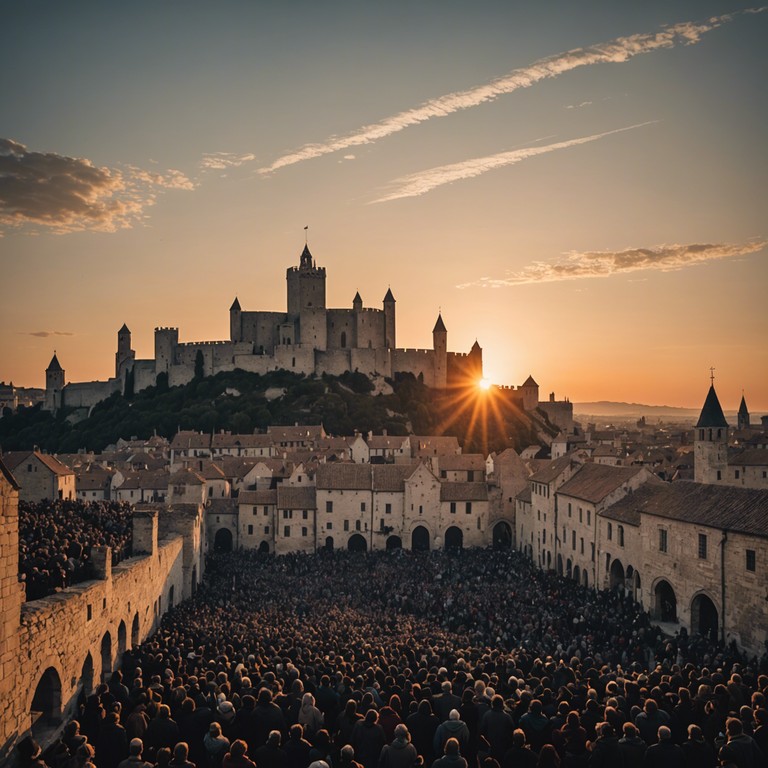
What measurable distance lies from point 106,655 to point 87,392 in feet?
392

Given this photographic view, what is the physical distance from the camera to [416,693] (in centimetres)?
1430

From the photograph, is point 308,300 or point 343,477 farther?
point 308,300

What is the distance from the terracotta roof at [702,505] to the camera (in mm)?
27062

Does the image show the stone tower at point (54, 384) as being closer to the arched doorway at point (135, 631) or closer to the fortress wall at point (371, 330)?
the fortress wall at point (371, 330)

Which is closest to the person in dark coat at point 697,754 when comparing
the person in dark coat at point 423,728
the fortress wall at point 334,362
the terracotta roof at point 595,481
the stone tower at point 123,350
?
the person in dark coat at point 423,728

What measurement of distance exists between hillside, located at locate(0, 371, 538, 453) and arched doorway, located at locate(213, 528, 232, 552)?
145 ft

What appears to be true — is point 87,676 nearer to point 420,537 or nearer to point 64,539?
point 64,539

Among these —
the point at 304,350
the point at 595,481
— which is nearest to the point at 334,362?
the point at 304,350

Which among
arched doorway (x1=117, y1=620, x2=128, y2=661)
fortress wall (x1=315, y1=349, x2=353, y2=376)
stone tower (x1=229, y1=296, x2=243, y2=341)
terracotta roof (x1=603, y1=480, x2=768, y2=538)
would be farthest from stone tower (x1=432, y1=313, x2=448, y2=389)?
arched doorway (x1=117, y1=620, x2=128, y2=661)

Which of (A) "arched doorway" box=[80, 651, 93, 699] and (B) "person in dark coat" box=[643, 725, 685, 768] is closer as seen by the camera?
(B) "person in dark coat" box=[643, 725, 685, 768]

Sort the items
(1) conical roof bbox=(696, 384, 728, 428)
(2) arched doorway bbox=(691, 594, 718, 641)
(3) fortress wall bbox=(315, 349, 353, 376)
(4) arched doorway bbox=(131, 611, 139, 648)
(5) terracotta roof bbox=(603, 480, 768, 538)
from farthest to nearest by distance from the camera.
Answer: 1. (3) fortress wall bbox=(315, 349, 353, 376)
2. (1) conical roof bbox=(696, 384, 728, 428)
3. (2) arched doorway bbox=(691, 594, 718, 641)
4. (5) terracotta roof bbox=(603, 480, 768, 538)
5. (4) arched doorway bbox=(131, 611, 139, 648)

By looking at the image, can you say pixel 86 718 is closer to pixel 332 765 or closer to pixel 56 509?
pixel 332 765

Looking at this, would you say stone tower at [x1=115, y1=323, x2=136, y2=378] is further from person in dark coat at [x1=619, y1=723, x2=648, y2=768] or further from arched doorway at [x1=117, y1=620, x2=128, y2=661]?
person in dark coat at [x1=619, y1=723, x2=648, y2=768]

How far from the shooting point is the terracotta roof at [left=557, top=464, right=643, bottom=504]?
39469 mm
